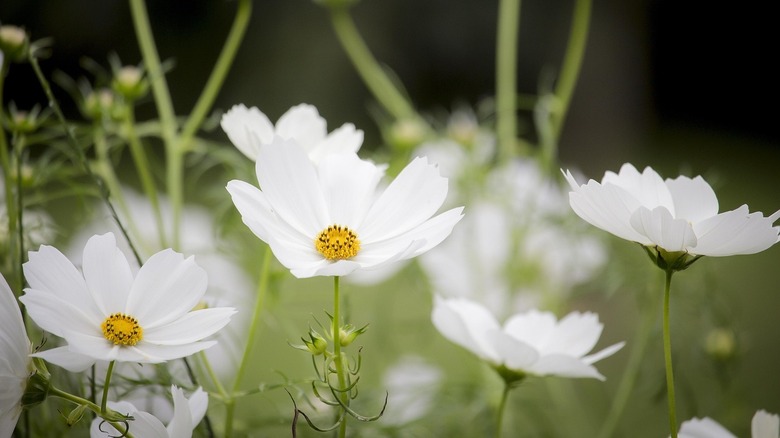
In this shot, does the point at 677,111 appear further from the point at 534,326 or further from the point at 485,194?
the point at 534,326

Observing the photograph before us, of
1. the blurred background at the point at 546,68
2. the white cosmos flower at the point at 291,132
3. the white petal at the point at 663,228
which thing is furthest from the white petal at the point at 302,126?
the blurred background at the point at 546,68

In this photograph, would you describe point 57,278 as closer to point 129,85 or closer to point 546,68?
point 129,85

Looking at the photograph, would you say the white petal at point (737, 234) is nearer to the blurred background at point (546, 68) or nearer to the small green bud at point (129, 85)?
the small green bud at point (129, 85)

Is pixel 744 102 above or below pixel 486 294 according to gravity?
above

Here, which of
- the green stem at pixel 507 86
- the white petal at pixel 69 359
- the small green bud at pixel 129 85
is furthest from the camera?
the green stem at pixel 507 86

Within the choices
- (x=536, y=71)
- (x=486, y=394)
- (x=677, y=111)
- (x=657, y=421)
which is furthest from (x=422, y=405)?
(x=677, y=111)

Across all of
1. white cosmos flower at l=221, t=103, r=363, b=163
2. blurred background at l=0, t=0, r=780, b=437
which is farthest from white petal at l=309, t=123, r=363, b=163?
blurred background at l=0, t=0, r=780, b=437

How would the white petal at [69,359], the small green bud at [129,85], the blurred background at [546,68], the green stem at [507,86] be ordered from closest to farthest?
the white petal at [69,359] → the small green bud at [129,85] → the green stem at [507,86] → the blurred background at [546,68]

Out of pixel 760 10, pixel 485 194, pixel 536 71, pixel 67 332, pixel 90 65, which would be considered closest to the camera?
pixel 67 332
